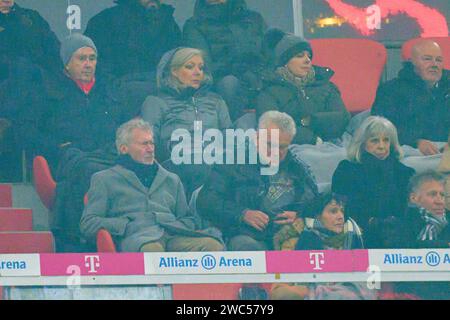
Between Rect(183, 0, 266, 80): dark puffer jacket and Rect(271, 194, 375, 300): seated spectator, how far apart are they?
1.07 m

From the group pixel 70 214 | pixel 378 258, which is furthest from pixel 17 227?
pixel 378 258

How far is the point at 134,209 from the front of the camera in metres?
5.76

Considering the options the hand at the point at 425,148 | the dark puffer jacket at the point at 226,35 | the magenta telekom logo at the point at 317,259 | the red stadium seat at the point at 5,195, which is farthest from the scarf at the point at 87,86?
the hand at the point at 425,148

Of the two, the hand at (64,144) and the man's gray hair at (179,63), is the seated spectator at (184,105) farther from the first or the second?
Answer: the hand at (64,144)

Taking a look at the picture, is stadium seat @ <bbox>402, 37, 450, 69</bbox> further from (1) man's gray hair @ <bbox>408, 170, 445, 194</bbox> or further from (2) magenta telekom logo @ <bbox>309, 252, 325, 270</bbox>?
(2) magenta telekom logo @ <bbox>309, 252, 325, 270</bbox>

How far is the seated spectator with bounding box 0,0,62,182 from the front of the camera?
5809mm

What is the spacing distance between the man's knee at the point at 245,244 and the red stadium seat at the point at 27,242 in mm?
1193

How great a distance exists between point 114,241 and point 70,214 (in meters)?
0.35

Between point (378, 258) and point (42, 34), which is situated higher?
point (42, 34)

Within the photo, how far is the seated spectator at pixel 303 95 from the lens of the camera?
19.2 ft

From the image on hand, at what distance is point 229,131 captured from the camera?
580 cm

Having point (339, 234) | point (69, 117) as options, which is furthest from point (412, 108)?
point (69, 117)
